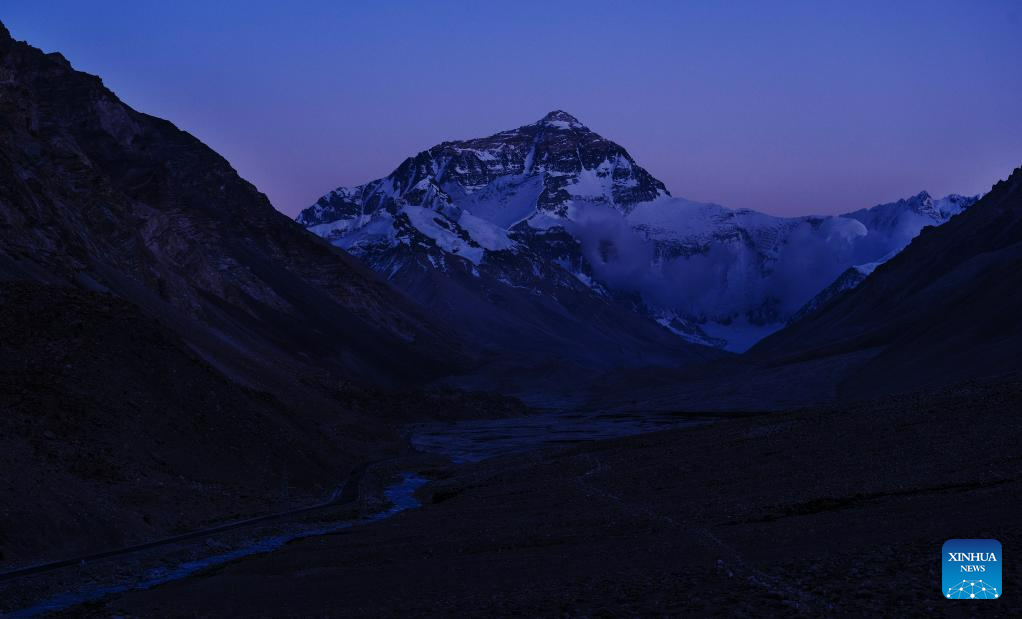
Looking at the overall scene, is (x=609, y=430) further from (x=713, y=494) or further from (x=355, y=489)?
(x=713, y=494)

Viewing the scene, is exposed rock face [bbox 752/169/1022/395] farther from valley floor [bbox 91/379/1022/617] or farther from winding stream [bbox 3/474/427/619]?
winding stream [bbox 3/474/427/619]

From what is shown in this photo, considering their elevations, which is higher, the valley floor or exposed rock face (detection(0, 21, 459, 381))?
exposed rock face (detection(0, 21, 459, 381))

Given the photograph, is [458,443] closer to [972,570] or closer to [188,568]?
[188,568]

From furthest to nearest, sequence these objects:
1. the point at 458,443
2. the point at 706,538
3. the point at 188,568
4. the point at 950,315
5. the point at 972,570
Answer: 1. the point at 950,315
2. the point at 458,443
3. the point at 188,568
4. the point at 706,538
5. the point at 972,570

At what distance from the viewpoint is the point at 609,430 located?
99875mm

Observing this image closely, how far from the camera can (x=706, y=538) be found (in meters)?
25.7

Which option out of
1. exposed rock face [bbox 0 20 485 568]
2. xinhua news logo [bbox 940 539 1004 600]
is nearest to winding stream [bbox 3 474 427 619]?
exposed rock face [bbox 0 20 485 568]

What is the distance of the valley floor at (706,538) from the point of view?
1888 centimetres

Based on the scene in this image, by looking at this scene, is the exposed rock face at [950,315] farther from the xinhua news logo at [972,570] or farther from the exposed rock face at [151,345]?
the xinhua news logo at [972,570]

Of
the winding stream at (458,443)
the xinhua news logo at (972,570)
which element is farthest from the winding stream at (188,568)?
the xinhua news logo at (972,570)

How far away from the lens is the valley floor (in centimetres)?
1888

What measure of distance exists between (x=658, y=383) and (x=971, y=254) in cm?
5368

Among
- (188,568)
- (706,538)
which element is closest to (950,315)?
(706,538)

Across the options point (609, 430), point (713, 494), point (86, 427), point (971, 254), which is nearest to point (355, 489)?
point (86, 427)
